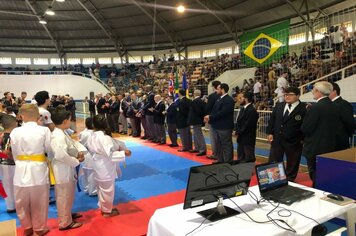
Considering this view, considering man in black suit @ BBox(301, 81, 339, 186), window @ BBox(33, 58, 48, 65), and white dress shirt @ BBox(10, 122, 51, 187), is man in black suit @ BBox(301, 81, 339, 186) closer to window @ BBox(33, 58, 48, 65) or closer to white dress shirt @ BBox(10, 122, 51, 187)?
white dress shirt @ BBox(10, 122, 51, 187)

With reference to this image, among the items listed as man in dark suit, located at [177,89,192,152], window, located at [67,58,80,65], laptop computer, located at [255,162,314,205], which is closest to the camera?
laptop computer, located at [255,162,314,205]

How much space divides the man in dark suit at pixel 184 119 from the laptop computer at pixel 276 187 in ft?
16.9

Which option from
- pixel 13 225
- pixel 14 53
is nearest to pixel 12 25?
pixel 14 53

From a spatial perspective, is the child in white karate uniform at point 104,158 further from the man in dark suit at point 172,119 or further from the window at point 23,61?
the window at point 23,61

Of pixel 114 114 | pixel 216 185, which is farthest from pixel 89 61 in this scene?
pixel 216 185

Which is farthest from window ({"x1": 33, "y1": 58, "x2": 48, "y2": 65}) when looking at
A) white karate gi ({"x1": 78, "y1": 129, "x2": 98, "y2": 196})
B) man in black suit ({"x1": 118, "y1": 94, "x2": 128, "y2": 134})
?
white karate gi ({"x1": 78, "y1": 129, "x2": 98, "y2": 196})

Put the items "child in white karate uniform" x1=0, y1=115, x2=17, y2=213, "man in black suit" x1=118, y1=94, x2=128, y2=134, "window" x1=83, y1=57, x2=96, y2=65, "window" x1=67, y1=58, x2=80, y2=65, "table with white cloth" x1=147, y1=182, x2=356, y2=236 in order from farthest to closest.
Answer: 1. "window" x1=83, y1=57, x2=96, y2=65
2. "window" x1=67, y1=58, x2=80, y2=65
3. "man in black suit" x1=118, y1=94, x2=128, y2=134
4. "child in white karate uniform" x1=0, y1=115, x2=17, y2=213
5. "table with white cloth" x1=147, y1=182, x2=356, y2=236

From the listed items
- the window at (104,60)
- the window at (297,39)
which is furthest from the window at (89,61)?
the window at (297,39)

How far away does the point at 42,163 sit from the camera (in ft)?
11.0

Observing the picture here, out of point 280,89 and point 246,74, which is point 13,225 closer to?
point 280,89

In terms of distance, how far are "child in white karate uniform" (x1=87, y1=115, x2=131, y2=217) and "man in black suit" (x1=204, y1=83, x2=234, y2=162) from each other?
8.93ft

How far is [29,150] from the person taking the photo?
10.8 ft

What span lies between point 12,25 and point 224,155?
24605mm

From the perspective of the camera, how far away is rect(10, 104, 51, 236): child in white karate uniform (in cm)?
327
